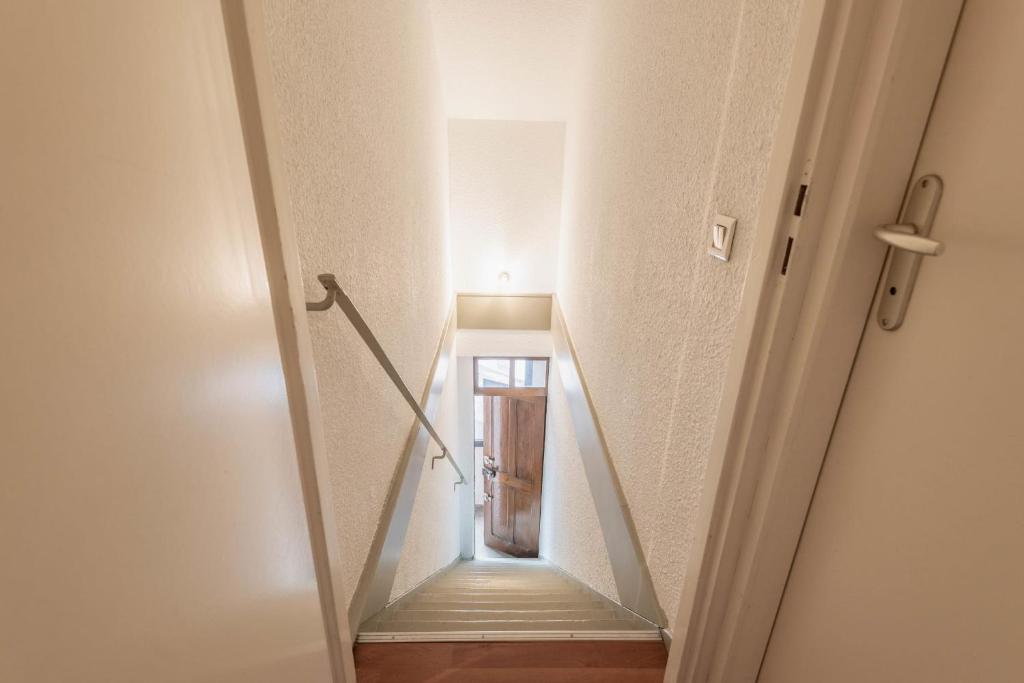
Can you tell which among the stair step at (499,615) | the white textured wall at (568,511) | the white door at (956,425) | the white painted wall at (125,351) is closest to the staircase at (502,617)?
the stair step at (499,615)

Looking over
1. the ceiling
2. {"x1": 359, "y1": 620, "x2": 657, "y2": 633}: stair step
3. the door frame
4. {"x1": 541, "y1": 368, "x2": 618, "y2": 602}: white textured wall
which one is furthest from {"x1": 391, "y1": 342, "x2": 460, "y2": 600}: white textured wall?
the ceiling

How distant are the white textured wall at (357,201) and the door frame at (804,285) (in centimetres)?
80

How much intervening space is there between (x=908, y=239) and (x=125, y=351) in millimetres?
774

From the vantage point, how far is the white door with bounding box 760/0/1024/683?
490 millimetres

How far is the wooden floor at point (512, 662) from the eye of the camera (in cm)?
122

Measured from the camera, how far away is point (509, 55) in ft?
9.38

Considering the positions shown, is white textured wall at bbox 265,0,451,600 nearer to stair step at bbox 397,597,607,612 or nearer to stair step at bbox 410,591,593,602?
stair step at bbox 397,597,607,612

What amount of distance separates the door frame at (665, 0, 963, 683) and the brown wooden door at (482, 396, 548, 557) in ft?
12.5

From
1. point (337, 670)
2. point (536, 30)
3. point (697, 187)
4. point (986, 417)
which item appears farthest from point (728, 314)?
point (536, 30)

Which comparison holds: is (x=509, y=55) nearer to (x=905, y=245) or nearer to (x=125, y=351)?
(x=905, y=245)

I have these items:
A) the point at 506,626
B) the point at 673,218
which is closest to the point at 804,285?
the point at 673,218

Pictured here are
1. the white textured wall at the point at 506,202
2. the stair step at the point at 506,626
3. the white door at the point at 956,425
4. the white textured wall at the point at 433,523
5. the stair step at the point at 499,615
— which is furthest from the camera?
the white textured wall at the point at 506,202

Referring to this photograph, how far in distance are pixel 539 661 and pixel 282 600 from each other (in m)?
0.90

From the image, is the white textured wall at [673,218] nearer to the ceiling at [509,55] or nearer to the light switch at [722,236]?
the light switch at [722,236]
